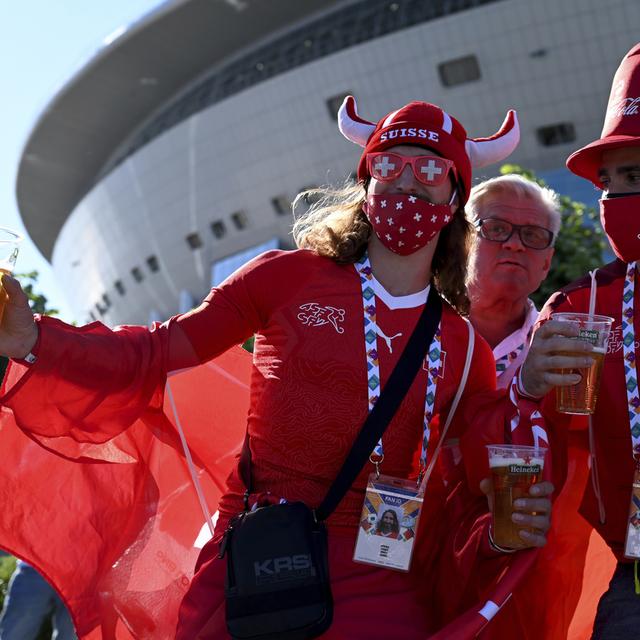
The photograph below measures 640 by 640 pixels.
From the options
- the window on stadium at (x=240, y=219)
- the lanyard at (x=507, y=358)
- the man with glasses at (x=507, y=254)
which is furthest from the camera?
the window on stadium at (x=240, y=219)

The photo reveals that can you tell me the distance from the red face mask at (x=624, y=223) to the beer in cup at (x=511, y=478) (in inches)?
30.5

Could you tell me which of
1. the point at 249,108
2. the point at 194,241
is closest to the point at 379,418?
the point at 249,108

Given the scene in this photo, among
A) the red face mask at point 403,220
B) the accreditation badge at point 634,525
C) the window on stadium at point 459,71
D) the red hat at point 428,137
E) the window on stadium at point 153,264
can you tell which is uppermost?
the red hat at point 428,137

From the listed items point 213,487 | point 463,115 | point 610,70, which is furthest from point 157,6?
point 213,487

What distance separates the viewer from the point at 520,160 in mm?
36219

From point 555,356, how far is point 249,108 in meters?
39.3

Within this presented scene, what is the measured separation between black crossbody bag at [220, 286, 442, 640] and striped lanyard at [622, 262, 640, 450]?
2.58 feet

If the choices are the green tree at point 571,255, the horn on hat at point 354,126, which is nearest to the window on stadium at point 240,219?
the green tree at point 571,255

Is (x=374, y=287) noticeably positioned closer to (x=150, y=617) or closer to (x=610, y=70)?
(x=150, y=617)

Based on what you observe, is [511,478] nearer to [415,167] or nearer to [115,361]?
[415,167]

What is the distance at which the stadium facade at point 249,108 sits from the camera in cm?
3400

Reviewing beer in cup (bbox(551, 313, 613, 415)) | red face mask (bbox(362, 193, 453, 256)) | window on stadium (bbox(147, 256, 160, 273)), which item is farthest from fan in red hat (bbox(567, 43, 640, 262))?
window on stadium (bbox(147, 256, 160, 273))

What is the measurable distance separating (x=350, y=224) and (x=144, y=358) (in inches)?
36.2

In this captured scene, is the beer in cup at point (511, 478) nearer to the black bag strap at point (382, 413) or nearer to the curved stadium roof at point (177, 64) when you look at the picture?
the black bag strap at point (382, 413)
